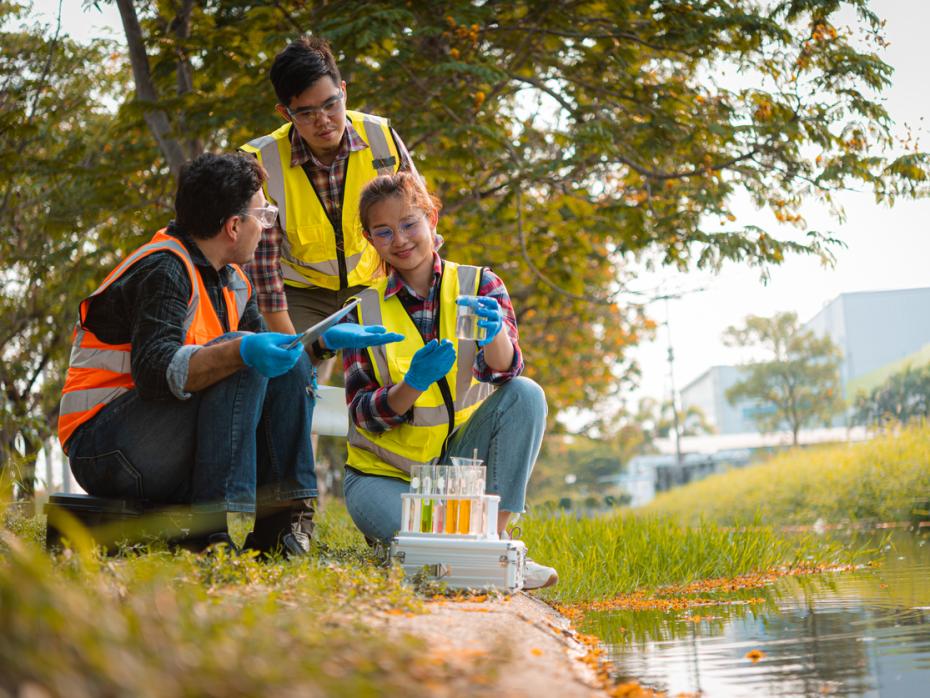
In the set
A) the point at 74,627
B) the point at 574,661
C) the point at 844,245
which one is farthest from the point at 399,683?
the point at 844,245

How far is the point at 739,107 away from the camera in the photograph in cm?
851

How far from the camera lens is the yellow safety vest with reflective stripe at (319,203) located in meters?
4.74

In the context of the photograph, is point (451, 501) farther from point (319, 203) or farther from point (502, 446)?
A: point (319, 203)

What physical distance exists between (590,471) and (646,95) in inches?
2967

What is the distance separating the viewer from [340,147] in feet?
15.6

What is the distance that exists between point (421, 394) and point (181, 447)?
2.87 feet

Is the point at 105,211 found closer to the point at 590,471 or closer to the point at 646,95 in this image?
the point at 646,95

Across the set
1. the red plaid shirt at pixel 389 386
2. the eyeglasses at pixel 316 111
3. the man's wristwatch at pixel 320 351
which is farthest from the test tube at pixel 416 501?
the eyeglasses at pixel 316 111

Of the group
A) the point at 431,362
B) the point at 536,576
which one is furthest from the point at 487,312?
the point at 536,576

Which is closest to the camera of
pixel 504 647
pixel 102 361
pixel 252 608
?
pixel 504 647

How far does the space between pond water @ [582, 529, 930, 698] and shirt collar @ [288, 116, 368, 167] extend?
2.25 m

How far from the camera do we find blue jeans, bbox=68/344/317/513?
342 cm

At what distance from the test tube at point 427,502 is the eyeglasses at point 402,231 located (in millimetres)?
899

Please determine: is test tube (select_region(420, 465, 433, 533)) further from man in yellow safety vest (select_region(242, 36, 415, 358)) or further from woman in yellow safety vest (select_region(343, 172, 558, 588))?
man in yellow safety vest (select_region(242, 36, 415, 358))
